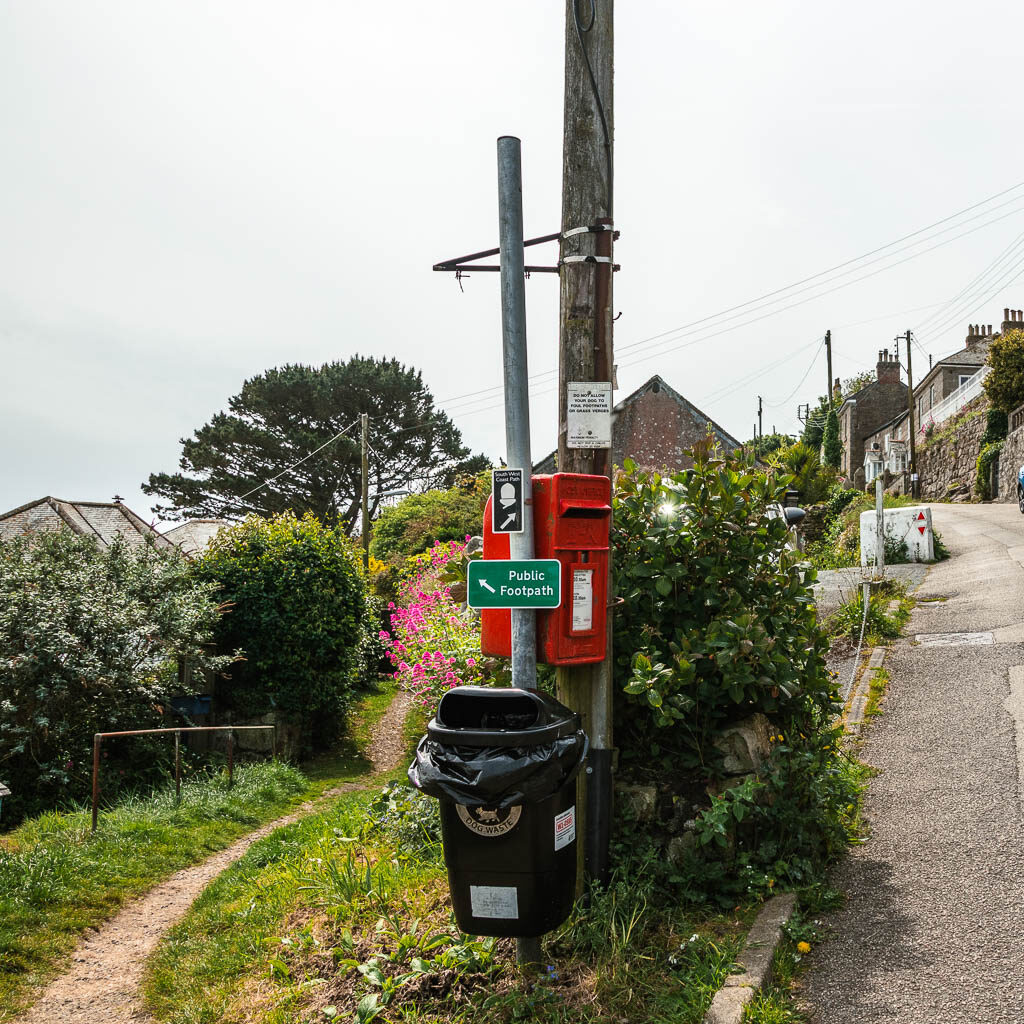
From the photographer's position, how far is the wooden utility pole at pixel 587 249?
175 inches

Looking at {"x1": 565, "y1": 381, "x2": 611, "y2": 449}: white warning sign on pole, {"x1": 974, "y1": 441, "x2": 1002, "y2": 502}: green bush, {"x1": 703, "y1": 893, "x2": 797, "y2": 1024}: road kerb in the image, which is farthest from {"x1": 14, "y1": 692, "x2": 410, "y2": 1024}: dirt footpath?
{"x1": 974, "y1": 441, "x2": 1002, "y2": 502}: green bush

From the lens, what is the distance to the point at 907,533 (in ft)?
57.4

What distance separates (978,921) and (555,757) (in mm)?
2179

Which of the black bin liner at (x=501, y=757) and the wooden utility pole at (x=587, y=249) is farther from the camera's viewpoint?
the wooden utility pole at (x=587, y=249)

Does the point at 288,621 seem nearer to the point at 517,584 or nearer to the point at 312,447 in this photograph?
the point at 517,584

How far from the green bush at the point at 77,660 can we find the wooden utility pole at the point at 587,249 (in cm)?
734

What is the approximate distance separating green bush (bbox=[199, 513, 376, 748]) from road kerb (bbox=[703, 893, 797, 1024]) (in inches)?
406

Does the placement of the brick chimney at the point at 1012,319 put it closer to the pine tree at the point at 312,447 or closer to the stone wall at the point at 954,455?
the stone wall at the point at 954,455

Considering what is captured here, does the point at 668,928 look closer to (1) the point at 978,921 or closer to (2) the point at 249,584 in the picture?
(1) the point at 978,921

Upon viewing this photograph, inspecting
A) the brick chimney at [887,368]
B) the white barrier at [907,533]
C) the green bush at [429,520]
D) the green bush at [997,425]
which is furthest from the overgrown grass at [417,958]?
the brick chimney at [887,368]

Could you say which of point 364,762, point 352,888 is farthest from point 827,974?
point 364,762

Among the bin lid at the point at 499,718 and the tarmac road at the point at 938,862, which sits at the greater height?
the bin lid at the point at 499,718

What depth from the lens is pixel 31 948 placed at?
5.16 m

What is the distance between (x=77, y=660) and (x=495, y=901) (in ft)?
26.6
